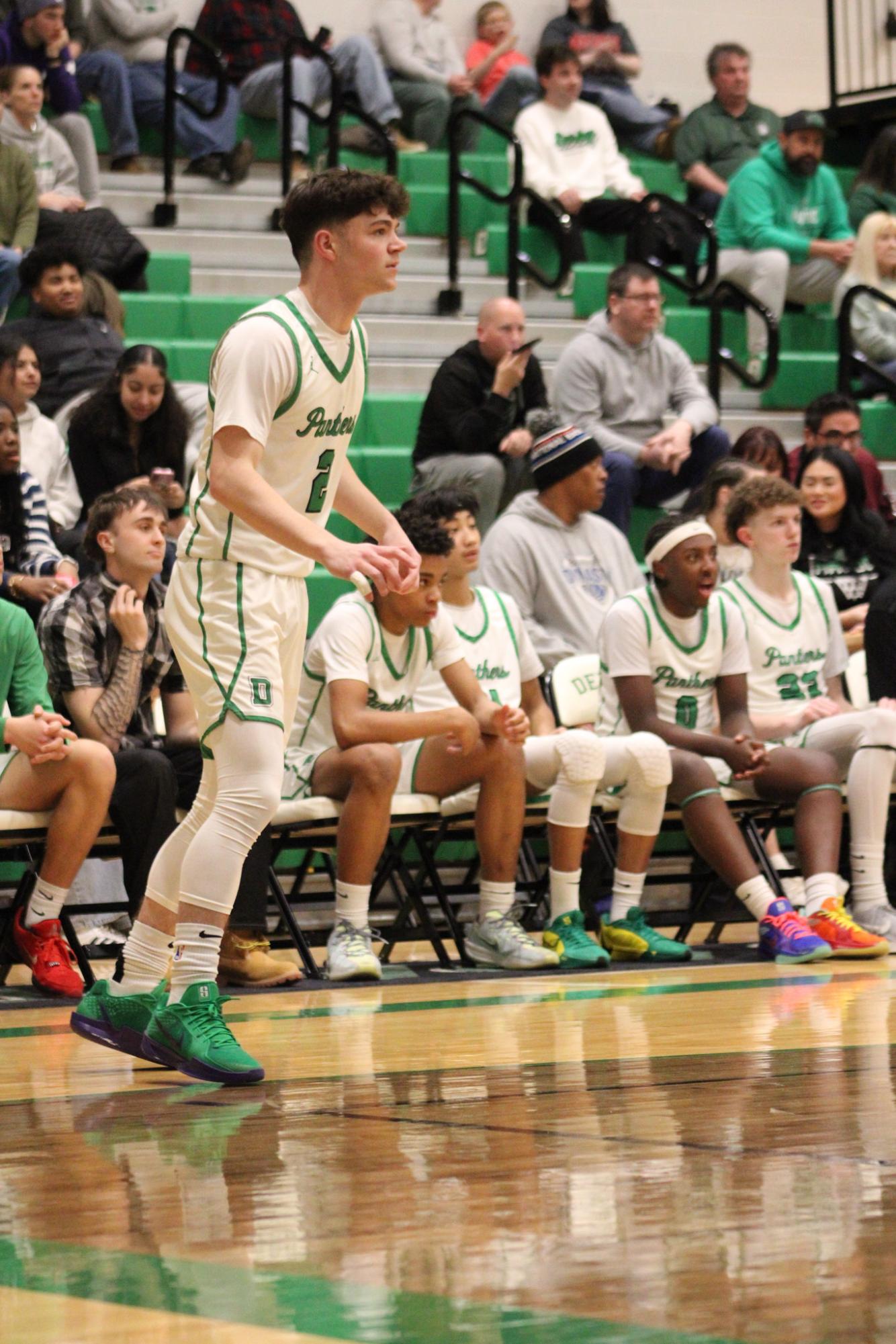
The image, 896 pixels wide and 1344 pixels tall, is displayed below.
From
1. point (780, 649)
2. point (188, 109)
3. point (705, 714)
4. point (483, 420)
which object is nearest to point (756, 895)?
point (705, 714)

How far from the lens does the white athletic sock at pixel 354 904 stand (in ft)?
17.1

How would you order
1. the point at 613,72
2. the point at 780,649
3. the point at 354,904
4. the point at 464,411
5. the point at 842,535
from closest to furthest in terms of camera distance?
the point at 354,904, the point at 780,649, the point at 842,535, the point at 464,411, the point at 613,72

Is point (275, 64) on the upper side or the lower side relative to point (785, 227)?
upper

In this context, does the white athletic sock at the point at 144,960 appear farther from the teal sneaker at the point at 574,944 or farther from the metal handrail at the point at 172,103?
→ the metal handrail at the point at 172,103

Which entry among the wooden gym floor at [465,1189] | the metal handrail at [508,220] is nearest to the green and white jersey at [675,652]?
the wooden gym floor at [465,1189]

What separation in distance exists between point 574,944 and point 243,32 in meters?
6.06

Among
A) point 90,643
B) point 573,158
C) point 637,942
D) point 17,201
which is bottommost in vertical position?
point 637,942

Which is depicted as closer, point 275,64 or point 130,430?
point 130,430

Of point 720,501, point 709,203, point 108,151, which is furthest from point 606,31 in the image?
point 720,501

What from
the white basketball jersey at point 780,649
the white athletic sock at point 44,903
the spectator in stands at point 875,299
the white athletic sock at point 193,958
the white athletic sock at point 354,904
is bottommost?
the white athletic sock at point 354,904

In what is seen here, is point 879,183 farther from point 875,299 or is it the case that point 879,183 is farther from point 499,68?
point 499,68

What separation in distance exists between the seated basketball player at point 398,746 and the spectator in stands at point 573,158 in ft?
14.6

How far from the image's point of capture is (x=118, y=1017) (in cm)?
354

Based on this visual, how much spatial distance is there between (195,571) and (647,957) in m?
2.51
